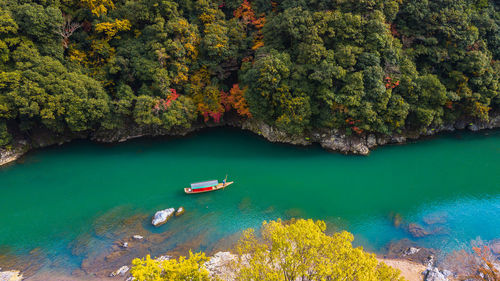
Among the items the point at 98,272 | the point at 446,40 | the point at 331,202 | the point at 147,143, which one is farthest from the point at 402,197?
the point at 147,143

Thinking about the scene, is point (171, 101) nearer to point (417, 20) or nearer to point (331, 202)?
point (331, 202)

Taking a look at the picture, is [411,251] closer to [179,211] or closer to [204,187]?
[204,187]

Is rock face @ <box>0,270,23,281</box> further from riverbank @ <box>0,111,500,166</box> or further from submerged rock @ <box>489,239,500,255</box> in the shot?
submerged rock @ <box>489,239,500,255</box>

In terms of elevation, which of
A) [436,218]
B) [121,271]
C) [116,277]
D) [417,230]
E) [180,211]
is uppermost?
[180,211]

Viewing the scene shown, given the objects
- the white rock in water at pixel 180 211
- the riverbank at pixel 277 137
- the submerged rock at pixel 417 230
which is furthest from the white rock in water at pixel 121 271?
the submerged rock at pixel 417 230

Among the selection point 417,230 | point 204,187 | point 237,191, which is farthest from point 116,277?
point 417,230
